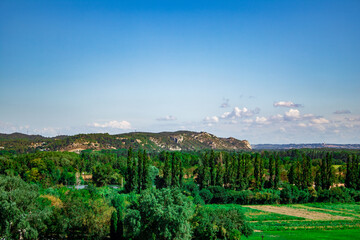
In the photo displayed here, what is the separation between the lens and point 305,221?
55000 millimetres

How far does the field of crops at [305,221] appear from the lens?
1832 inches

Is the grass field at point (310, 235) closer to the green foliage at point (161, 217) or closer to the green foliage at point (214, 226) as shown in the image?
the green foliage at point (214, 226)

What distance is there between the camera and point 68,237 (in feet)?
120

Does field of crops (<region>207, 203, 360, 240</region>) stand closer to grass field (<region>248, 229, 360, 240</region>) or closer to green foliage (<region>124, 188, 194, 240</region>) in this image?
grass field (<region>248, 229, 360, 240</region>)

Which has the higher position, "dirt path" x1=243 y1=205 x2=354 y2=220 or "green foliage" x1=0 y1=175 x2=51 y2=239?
"green foliage" x1=0 y1=175 x2=51 y2=239

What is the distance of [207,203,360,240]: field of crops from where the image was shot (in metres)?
46.5

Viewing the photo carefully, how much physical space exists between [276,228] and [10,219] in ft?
123

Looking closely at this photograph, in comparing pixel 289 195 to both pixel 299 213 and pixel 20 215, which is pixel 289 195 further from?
pixel 20 215

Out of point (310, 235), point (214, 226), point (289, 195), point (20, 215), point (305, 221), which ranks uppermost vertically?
point (20, 215)

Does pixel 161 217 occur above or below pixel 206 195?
above

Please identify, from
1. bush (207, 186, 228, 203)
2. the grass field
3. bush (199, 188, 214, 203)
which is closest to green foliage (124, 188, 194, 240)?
the grass field

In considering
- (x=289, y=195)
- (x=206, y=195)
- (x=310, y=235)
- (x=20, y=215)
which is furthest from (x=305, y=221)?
(x=20, y=215)

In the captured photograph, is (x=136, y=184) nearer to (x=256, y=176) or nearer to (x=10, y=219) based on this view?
(x=256, y=176)

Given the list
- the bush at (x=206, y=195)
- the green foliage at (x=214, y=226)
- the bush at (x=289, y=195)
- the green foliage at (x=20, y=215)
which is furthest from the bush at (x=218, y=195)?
the green foliage at (x=20, y=215)
